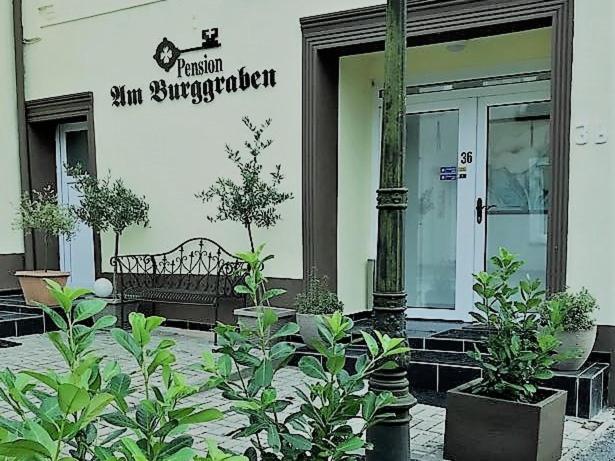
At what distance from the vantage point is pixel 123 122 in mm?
6844

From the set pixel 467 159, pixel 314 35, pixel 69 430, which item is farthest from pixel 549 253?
pixel 69 430

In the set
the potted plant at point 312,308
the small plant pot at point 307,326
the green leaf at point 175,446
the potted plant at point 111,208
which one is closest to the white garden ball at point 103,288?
the potted plant at point 111,208

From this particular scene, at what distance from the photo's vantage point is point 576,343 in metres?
3.95

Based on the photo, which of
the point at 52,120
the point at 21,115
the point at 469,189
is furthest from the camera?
the point at 21,115

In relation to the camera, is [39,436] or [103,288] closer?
[39,436]

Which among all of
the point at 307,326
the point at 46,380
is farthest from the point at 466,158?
the point at 46,380

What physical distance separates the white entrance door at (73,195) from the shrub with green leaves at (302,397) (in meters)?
6.63

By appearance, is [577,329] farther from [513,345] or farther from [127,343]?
[127,343]

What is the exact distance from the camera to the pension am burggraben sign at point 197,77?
597cm

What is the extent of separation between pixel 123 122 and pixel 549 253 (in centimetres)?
458

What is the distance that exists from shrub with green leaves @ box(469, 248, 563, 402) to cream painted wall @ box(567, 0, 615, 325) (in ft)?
4.30

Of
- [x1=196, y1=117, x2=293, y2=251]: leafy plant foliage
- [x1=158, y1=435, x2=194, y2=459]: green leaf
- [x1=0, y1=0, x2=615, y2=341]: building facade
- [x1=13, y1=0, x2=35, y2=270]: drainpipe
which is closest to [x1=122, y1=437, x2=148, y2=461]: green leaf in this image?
[x1=158, y1=435, x2=194, y2=459]: green leaf

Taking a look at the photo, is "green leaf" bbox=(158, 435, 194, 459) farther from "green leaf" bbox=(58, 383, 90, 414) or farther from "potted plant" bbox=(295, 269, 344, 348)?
"potted plant" bbox=(295, 269, 344, 348)

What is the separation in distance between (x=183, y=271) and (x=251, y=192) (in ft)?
4.53
